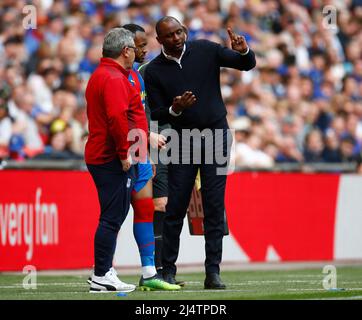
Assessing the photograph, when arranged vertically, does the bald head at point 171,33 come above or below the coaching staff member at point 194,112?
above

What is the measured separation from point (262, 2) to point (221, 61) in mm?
13311

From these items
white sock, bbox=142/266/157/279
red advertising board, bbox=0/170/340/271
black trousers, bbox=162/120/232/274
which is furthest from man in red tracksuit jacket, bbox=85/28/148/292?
red advertising board, bbox=0/170/340/271

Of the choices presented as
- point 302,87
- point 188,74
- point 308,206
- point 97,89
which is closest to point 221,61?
point 188,74

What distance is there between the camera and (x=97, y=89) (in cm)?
1044

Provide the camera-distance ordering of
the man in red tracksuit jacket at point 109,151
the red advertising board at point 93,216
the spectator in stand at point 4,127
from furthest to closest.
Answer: the spectator in stand at point 4,127 → the red advertising board at point 93,216 → the man in red tracksuit jacket at point 109,151

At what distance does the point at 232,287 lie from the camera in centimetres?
1139

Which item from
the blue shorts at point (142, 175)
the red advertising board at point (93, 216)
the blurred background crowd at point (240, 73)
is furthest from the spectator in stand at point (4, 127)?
the blue shorts at point (142, 175)

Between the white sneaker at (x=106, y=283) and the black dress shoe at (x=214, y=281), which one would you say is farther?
the black dress shoe at (x=214, y=281)

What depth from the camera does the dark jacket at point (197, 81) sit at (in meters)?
10.9

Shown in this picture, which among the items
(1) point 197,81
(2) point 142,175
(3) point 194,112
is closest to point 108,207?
(2) point 142,175

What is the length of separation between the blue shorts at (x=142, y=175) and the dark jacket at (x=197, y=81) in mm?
468

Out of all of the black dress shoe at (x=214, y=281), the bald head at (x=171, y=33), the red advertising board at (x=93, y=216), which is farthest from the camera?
the red advertising board at (x=93, y=216)

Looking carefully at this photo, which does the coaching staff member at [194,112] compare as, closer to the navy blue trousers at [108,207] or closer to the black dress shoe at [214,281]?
the black dress shoe at [214,281]

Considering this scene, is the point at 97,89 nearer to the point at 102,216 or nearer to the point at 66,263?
the point at 102,216
